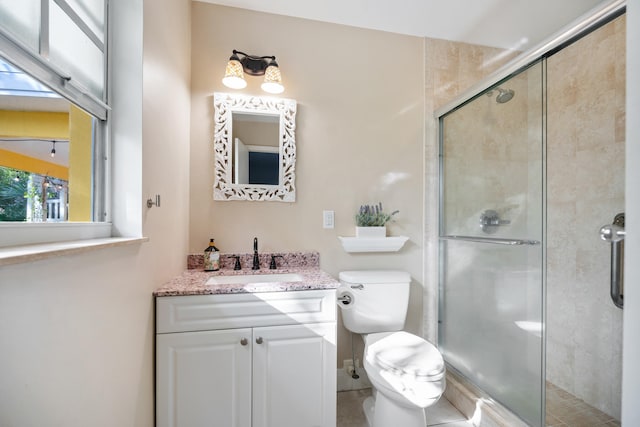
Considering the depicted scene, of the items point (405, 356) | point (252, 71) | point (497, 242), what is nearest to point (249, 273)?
point (405, 356)

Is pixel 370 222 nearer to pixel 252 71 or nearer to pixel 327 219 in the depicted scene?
pixel 327 219

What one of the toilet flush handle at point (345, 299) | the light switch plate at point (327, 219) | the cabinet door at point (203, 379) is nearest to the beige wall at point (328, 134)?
the light switch plate at point (327, 219)

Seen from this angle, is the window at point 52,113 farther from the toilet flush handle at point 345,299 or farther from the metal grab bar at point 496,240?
the metal grab bar at point 496,240

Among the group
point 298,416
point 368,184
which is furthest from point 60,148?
point 368,184

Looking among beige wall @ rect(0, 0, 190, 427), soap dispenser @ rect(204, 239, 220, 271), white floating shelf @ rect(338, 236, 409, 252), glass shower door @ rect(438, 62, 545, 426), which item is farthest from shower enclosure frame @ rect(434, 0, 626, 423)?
beige wall @ rect(0, 0, 190, 427)

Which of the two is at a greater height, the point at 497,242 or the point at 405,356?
the point at 497,242

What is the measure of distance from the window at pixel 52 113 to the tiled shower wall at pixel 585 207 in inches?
96.1

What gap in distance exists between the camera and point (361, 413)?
1.59m

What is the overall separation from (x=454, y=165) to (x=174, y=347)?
1.96 meters

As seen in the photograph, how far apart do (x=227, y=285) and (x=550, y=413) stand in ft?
6.24

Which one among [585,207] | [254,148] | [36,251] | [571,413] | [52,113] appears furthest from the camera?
[254,148]

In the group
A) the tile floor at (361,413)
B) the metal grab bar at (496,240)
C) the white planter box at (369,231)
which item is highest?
the white planter box at (369,231)

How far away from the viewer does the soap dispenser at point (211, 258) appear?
5.20ft

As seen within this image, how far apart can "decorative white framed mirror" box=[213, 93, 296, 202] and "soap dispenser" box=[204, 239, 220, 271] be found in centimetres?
32
